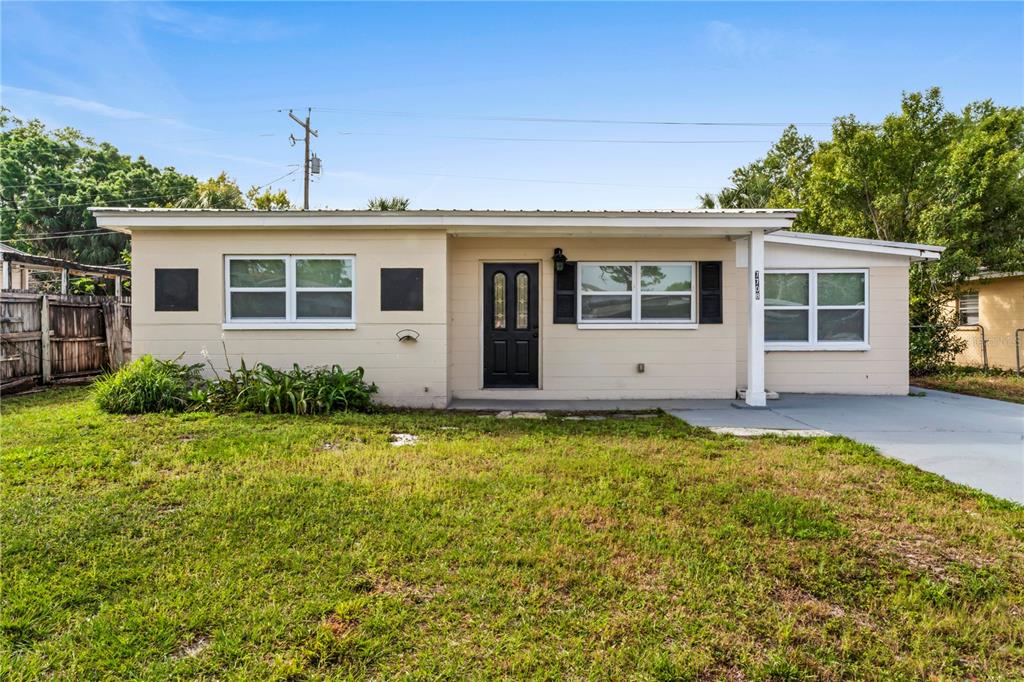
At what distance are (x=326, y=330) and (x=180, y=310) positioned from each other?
7.19 ft

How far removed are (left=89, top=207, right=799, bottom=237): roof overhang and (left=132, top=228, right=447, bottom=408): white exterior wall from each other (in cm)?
20

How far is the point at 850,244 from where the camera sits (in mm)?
8938

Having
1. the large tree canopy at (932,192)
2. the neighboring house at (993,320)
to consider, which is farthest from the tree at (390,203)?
the neighboring house at (993,320)

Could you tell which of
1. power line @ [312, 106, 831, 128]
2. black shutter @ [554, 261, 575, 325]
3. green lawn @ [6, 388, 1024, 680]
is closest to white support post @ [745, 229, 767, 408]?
black shutter @ [554, 261, 575, 325]

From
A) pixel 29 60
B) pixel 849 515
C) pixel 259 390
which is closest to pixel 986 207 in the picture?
pixel 849 515

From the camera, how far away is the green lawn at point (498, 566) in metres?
2.21

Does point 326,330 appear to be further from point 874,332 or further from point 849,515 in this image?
point 874,332

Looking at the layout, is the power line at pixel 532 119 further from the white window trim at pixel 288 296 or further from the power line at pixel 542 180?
the white window trim at pixel 288 296

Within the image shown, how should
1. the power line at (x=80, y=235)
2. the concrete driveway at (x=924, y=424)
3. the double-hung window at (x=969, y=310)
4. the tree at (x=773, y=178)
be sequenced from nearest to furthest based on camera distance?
the concrete driveway at (x=924, y=424), the double-hung window at (x=969, y=310), the tree at (x=773, y=178), the power line at (x=80, y=235)

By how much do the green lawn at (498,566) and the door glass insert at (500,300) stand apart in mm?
4072

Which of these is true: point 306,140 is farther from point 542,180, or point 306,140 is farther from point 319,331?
point 319,331

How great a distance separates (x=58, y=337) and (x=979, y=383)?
17.6 m

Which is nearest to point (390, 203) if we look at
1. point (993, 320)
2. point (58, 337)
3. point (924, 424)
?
point (58, 337)

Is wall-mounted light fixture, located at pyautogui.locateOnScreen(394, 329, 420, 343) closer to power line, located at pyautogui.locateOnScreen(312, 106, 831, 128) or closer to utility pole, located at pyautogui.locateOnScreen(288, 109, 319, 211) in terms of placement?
power line, located at pyautogui.locateOnScreen(312, 106, 831, 128)
